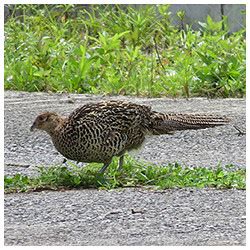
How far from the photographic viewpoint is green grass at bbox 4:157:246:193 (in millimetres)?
7035

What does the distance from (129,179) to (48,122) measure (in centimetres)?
78

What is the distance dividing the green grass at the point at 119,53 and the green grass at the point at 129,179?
327cm

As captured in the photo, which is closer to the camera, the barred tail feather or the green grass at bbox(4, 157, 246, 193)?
the green grass at bbox(4, 157, 246, 193)

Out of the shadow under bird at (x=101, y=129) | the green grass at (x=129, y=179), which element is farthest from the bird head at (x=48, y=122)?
the green grass at (x=129, y=179)

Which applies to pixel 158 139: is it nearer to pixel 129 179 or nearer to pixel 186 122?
pixel 186 122

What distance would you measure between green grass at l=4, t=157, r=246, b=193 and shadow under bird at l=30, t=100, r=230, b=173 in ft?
0.42

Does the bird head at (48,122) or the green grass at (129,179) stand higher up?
the bird head at (48,122)

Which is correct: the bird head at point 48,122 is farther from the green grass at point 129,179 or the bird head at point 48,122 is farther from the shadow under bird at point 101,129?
the green grass at point 129,179

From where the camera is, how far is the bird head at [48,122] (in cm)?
747

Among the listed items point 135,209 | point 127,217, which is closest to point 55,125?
point 135,209

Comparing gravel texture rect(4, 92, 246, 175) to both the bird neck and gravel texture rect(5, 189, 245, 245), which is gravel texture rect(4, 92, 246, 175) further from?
gravel texture rect(5, 189, 245, 245)

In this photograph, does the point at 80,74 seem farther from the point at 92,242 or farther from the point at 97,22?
the point at 92,242

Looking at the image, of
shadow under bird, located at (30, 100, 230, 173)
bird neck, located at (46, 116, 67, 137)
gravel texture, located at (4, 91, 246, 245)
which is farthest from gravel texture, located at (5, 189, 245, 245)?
bird neck, located at (46, 116, 67, 137)

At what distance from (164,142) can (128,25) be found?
398 centimetres
